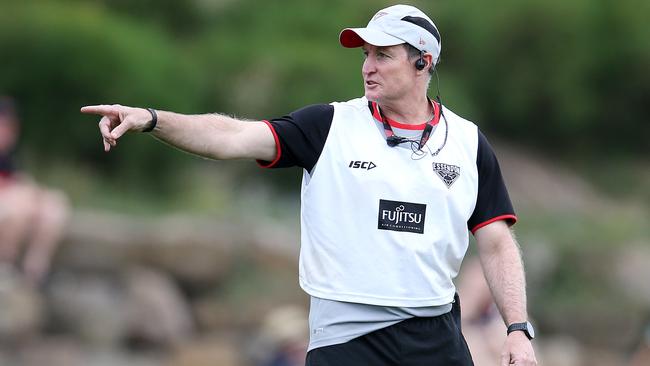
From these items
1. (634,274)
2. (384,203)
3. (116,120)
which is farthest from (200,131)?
(634,274)

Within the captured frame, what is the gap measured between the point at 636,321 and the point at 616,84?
6.02m

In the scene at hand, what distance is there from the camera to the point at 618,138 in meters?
21.4

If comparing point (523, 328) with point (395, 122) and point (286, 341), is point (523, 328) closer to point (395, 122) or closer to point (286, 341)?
point (395, 122)

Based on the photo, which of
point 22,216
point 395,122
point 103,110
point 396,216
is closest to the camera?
point 103,110

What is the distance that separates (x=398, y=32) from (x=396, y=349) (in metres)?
1.31

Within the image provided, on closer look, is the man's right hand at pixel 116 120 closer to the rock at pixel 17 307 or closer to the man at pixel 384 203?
the man at pixel 384 203

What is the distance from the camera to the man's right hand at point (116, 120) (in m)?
4.75

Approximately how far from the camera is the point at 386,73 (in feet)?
17.7

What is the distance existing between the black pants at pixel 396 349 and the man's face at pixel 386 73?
94cm

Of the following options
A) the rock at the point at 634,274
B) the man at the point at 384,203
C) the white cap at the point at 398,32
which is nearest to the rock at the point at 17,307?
the man at the point at 384,203

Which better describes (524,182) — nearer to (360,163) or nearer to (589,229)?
(589,229)

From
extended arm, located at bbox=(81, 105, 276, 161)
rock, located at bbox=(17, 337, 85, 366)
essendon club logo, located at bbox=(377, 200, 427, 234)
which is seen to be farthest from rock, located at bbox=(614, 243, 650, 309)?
extended arm, located at bbox=(81, 105, 276, 161)

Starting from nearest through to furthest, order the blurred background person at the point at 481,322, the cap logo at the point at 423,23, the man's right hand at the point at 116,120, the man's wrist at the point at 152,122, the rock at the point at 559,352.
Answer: the man's right hand at the point at 116,120
the man's wrist at the point at 152,122
the cap logo at the point at 423,23
the blurred background person at the point at 481,322
the rock at the point at 559,352

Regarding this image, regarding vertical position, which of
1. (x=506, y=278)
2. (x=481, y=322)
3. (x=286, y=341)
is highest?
(x=506, y=278)
